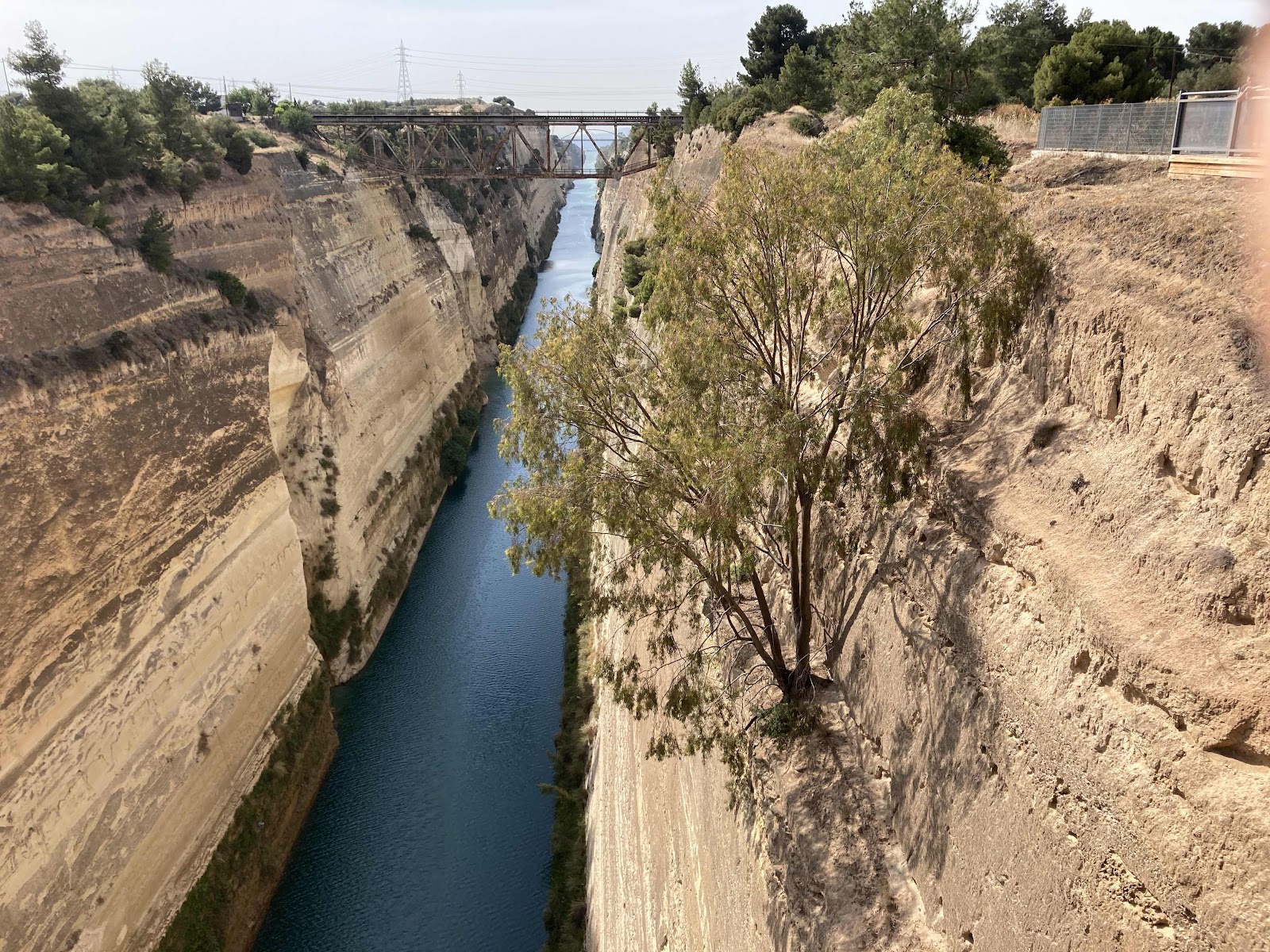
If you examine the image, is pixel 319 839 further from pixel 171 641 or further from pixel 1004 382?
pixel 1004 382

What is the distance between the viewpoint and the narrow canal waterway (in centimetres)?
1315

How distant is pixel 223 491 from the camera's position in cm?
1437

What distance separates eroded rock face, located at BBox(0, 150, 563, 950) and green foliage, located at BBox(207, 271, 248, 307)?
406 millimetres

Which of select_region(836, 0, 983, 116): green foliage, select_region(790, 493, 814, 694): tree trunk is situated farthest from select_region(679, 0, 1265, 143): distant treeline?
select_region(790, 493, 814, 694): tree trunk

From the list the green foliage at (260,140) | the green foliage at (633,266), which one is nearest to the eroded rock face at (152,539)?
the green foliage at (260,140)

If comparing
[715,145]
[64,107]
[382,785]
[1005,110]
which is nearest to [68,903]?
[382,785]

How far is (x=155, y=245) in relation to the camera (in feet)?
49.8

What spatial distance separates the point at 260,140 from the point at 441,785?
1836 cm

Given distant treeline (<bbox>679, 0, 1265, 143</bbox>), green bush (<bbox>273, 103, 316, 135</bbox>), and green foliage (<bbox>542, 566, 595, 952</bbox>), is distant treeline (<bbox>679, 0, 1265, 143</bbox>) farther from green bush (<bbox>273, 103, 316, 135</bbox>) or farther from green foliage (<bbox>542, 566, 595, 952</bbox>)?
green bush (<bbox>273, 103, 316, 135</bbox>)

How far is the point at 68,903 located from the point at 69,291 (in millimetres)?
8451

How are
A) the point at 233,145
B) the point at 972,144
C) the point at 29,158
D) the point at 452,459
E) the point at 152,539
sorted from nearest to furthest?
the point at 972,144 < the point at 152,539 < the point at 29,158 < the point at 233,145 < the point at 452,459

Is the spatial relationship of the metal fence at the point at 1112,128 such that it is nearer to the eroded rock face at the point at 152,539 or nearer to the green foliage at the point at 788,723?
the green foliage at the point at 788,723

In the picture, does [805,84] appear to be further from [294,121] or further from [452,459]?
[294,121]

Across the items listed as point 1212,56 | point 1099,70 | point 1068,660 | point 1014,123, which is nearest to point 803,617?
point 1068,660
